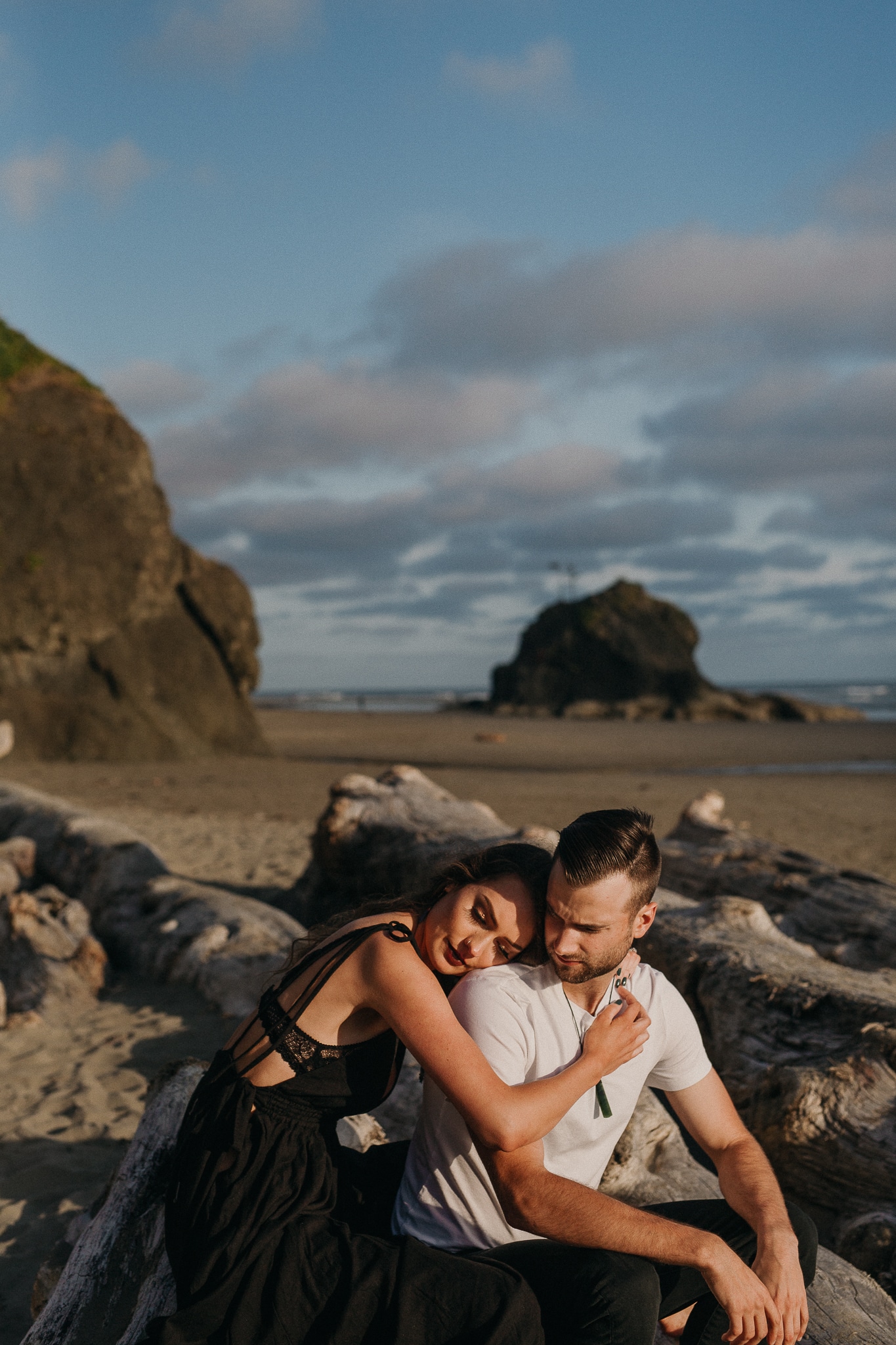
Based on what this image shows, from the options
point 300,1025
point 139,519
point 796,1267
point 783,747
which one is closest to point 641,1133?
point 796,1267

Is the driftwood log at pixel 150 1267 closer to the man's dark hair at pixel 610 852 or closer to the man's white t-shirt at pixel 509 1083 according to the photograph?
the man's white t-shirt at pixel 509 1083

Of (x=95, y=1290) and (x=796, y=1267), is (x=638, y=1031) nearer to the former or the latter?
(x=796, y=1267)

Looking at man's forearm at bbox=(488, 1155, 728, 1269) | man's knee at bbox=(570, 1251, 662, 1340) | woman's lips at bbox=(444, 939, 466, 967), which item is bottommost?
man's knee at bbox=(570, 1251, 662, 1340)

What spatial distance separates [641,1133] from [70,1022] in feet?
11.5

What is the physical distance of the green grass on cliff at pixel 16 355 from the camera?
19.9m

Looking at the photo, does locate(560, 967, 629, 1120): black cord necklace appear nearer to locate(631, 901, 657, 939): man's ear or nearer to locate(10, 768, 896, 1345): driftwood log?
locate(631, 901, 657, 939): man's ear

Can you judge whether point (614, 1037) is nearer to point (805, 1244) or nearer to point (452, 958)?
point (452, 958)

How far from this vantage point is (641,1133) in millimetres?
3520

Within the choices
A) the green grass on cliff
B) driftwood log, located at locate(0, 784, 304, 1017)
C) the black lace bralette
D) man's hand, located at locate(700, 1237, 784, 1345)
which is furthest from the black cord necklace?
the green grass on cliff

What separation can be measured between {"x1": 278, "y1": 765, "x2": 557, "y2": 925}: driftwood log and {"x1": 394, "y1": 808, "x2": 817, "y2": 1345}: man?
3.60 m

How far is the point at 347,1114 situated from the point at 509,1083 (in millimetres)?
489

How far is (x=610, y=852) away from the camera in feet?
7.48

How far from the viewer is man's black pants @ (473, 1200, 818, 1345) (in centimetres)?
209

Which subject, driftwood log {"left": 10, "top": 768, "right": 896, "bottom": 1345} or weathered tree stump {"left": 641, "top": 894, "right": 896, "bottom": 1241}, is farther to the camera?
weathered tree stump {"left": 641, "top": 894, "right": 896, "bottom": 1241}
